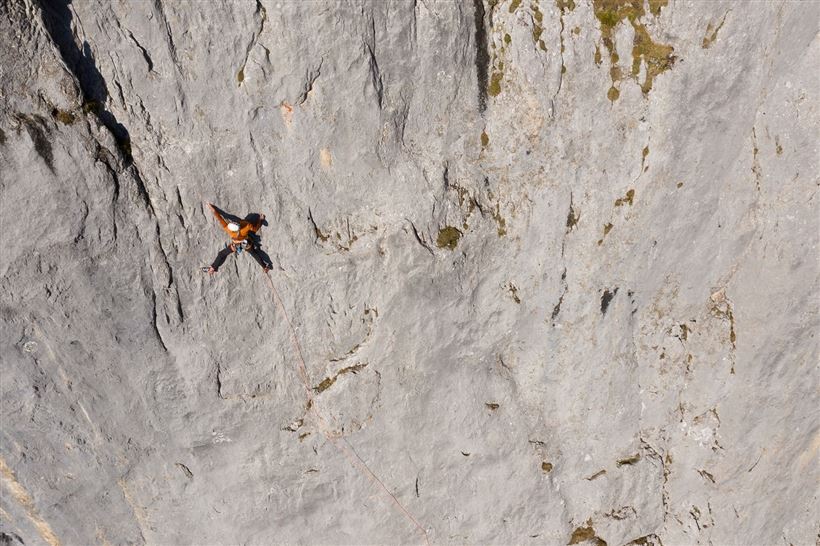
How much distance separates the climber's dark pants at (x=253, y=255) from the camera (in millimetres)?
14641

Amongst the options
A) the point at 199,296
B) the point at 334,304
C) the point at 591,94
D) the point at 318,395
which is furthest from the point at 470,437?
the point at 591,94

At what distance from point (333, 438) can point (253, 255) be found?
5.66 meters

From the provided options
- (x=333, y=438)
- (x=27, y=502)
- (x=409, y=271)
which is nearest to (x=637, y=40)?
(x=409, y=271)

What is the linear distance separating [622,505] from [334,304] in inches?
434

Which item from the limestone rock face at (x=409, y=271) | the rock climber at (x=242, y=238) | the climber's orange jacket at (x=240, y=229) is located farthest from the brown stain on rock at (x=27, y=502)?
the climber's orange jacket at (x=240, y=229)

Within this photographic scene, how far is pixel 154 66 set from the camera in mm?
13117

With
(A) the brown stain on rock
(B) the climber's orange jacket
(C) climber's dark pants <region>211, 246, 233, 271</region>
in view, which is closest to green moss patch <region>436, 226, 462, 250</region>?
(B) the climber's orange jacket

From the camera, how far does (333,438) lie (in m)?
16.3

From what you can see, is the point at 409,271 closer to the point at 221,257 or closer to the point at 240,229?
the point at 240,229

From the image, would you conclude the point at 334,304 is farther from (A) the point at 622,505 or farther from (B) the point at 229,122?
(A) the point at 622,505

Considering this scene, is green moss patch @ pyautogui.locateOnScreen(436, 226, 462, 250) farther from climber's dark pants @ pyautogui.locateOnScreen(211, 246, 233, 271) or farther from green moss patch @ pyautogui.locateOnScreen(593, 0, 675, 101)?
climber's dark pants @ pyautogui.locateOnScreen(211, 246, 233, 271)

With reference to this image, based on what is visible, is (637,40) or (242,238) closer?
(637,40)

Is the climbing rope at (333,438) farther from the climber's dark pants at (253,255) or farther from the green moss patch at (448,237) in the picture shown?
the green moss patch at (448,237)

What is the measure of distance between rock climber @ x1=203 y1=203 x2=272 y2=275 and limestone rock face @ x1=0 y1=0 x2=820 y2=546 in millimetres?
213
